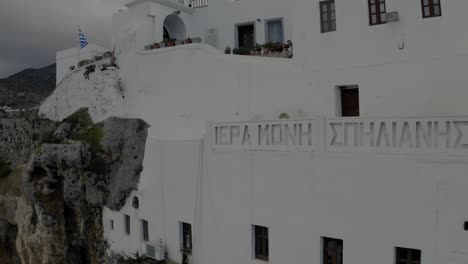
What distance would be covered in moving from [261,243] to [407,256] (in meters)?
3.76

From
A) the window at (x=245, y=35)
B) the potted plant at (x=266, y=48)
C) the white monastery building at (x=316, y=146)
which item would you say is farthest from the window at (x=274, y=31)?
the white monastery building at (x=316, y=146)

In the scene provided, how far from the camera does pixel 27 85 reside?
65.5 metres

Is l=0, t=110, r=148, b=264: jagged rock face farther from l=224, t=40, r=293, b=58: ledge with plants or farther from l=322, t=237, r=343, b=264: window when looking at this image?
l=322, t=237, r=343, b=264: window

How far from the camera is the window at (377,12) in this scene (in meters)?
11.9

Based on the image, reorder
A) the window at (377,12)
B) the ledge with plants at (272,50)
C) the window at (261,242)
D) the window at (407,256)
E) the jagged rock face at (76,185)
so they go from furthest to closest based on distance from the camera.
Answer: the jagged rock face at (76,185), the ledge with plants at (272,50), the window at (377,12), the window at (261,242), the window at (407,256)

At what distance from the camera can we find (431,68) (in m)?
11.2

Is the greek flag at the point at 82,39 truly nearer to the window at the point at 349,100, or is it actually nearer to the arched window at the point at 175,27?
the arched window at the point at 175,27

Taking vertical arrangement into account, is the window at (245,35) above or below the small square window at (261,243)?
above

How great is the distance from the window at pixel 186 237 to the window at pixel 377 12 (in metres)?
8.50

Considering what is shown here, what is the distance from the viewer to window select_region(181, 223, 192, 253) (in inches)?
496

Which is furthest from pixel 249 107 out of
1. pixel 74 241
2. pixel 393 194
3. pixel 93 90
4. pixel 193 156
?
pixel 74 241

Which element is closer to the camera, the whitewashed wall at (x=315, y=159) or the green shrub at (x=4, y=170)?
the whitewashed wall at (x=315, y=159)

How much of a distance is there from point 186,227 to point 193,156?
2.38 m

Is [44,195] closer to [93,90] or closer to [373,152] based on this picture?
[93,90]
